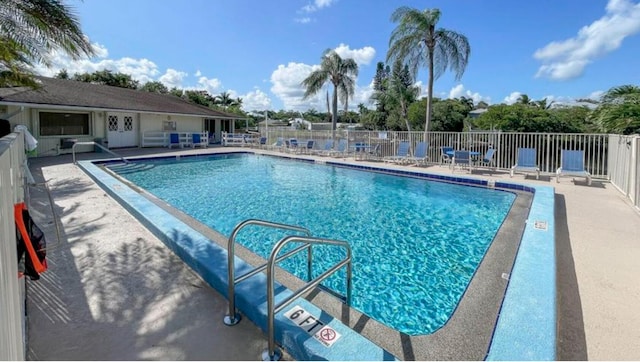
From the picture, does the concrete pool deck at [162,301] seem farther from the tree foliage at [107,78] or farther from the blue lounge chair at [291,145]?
the tree foliage at [107,78]

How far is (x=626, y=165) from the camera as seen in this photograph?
7.73m

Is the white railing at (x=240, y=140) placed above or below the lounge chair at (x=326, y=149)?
above

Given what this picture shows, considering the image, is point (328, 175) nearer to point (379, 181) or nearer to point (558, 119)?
point (379, 181)

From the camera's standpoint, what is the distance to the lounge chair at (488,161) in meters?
12.0

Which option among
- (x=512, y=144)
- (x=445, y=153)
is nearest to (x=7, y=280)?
(x=445, y=153)

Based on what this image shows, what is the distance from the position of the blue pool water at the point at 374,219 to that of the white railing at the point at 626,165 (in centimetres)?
227

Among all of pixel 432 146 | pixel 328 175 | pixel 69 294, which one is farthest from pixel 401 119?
pixel 69 294

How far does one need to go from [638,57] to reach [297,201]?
953 inches

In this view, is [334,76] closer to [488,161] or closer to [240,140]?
[240,140]

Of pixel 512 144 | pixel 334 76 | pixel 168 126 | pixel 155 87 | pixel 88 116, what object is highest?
pixel 155 87

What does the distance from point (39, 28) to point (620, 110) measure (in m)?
16.3

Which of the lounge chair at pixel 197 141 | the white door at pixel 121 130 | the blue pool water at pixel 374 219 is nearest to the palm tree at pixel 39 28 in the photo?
the blue pool water at pixel 374 219

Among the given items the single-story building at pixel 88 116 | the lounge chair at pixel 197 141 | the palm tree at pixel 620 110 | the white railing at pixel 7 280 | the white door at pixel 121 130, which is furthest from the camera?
the lounge chair at pixel 197 141

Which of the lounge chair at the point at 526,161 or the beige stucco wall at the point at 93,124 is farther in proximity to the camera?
the beige stucco wall at the point at 93,124
